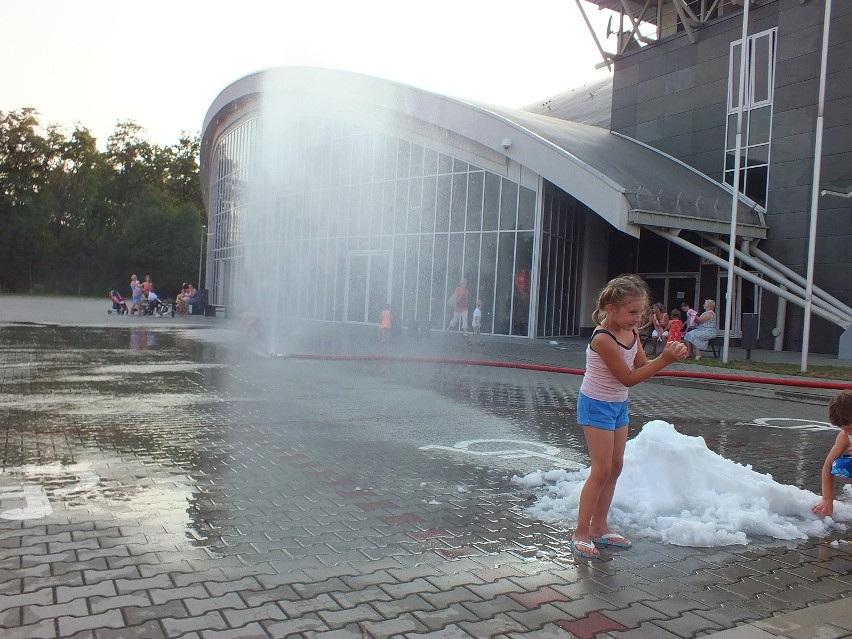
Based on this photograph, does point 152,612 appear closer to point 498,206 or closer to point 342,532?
point 342,532

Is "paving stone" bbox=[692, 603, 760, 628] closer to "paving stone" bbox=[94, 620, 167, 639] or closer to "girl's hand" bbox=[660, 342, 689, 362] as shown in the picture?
"girl's hand" bbox=[660, 342, 689, 362]

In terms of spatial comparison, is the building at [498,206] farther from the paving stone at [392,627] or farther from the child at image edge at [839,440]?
the paving stone at [392,627]

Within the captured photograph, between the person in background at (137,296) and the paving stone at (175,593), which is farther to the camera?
the person in background at (137,296)

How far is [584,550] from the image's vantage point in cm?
421

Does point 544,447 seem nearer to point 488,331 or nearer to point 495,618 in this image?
point 495,618

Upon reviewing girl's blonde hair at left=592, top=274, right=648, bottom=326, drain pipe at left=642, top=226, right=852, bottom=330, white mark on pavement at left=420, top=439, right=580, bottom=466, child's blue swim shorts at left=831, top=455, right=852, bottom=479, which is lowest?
white mark on pavement at left=420, top=439, right=580, bottom=466

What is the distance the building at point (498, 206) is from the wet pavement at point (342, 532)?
13.5m

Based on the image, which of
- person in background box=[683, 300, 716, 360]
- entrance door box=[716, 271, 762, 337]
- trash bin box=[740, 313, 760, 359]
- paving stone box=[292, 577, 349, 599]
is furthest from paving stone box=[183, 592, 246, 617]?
entrance door box=[716, 271, 762, 337]

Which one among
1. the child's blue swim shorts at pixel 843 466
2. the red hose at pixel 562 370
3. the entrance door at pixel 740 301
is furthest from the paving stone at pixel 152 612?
the entrance door at pixel 740 301

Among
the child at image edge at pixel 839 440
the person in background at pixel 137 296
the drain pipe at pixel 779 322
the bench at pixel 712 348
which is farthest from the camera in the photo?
the person in background at pixel 137 296

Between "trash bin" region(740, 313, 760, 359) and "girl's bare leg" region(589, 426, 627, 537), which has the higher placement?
"trash bin" region(740, 313, 760, 359)

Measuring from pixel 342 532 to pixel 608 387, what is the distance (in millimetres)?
1789

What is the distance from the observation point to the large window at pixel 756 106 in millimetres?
23594

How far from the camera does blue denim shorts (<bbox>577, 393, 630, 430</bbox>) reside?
4.26 meters
